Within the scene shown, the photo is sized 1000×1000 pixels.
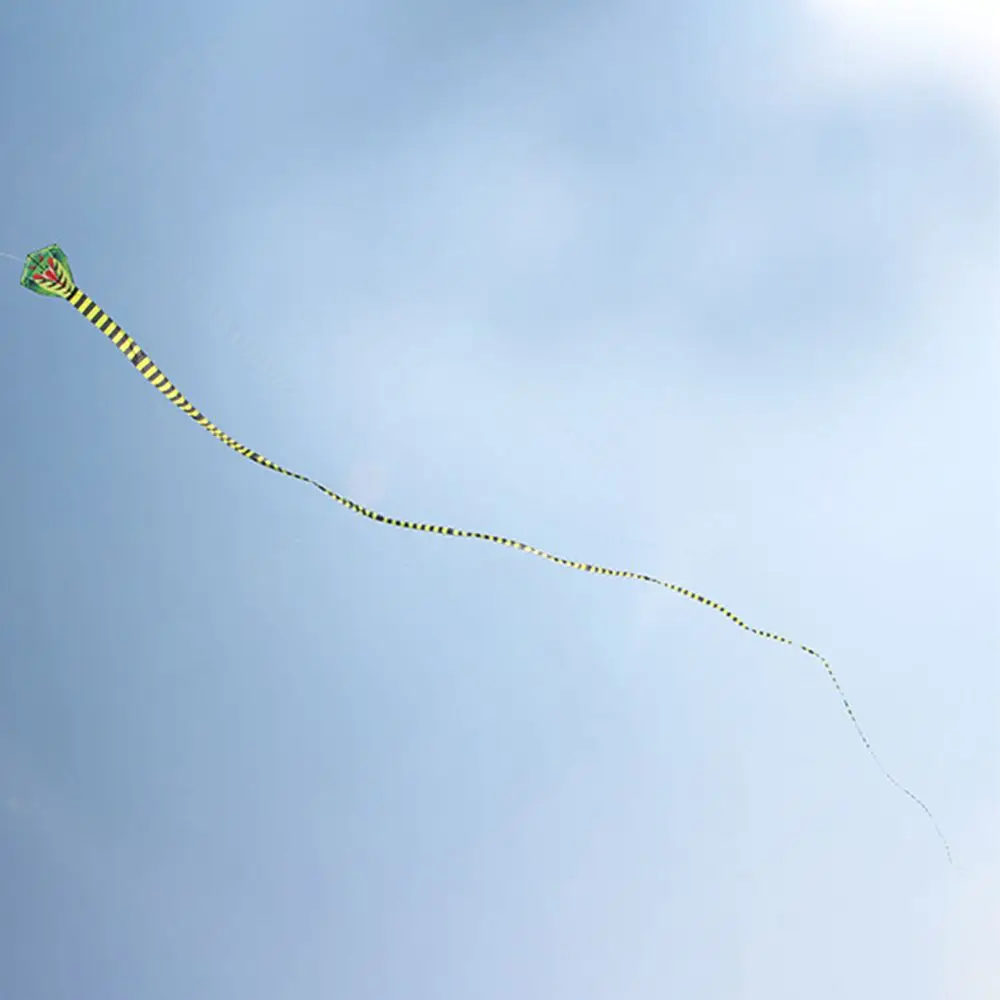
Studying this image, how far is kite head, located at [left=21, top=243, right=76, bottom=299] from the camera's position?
4254 mm

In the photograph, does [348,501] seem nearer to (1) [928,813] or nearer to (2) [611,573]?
(2) [611,573]

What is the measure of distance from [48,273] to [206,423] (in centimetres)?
95

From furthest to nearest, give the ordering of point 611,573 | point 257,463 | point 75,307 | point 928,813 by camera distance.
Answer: point 928,813 → point 611,573 → point 257,463 → point 75,307

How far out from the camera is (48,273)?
4.30 metres

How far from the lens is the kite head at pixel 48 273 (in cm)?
425

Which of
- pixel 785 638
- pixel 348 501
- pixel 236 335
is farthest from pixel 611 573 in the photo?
pixel 236 335

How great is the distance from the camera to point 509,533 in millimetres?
5359

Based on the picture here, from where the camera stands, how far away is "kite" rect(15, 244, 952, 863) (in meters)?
4.31

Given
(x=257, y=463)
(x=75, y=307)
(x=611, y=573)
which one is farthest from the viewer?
(x=611, y=573)

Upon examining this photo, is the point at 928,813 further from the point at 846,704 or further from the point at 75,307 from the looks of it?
the point at 75,307

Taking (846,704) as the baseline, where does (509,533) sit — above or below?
below

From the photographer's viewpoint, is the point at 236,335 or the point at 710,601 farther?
the point at 710,601

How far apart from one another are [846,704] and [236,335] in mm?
3544

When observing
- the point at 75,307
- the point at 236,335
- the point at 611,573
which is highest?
the point at 611,573
